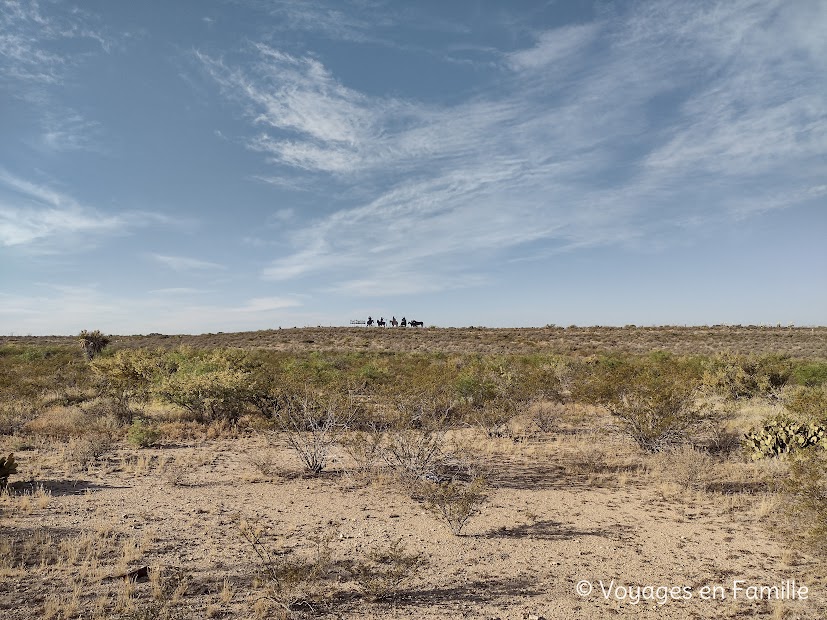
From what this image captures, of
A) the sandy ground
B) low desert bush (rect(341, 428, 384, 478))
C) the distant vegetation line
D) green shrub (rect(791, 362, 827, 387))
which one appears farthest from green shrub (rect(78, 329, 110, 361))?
green shrub (rect(791, 362, 827, 387))

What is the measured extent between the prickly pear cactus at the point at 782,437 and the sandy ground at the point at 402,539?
251cm

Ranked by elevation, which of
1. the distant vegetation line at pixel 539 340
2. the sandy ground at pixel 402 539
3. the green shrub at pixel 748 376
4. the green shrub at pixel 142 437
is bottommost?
the sandy ground at pixel 402 539

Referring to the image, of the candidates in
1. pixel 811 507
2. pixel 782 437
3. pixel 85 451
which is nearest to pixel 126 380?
pixel 85 451

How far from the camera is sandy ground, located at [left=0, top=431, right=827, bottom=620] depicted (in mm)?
5656

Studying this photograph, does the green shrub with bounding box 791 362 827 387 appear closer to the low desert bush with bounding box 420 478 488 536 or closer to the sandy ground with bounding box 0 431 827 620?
the sandy ground with bounding box 0 431 827 620

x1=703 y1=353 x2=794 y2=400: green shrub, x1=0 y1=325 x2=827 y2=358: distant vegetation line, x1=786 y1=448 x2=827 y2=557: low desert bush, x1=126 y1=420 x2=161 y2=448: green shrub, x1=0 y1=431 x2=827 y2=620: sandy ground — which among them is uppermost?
x1=0 y1=325 x2=827 y2=358: distant vegetation line

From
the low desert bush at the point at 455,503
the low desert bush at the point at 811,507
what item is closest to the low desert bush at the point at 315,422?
the low desert bush at the point at 455,503

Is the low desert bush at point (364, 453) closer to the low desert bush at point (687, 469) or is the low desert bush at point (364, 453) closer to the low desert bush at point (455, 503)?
the low desert bush at point (455, 503)

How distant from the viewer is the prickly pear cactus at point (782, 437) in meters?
10.9

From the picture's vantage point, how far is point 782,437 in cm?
1141

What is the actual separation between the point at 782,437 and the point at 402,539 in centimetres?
972

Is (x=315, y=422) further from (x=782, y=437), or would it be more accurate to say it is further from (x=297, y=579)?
(x=782, y=437)

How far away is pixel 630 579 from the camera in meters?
6.33

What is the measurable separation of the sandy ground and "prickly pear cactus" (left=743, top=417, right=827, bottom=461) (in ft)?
8.24
